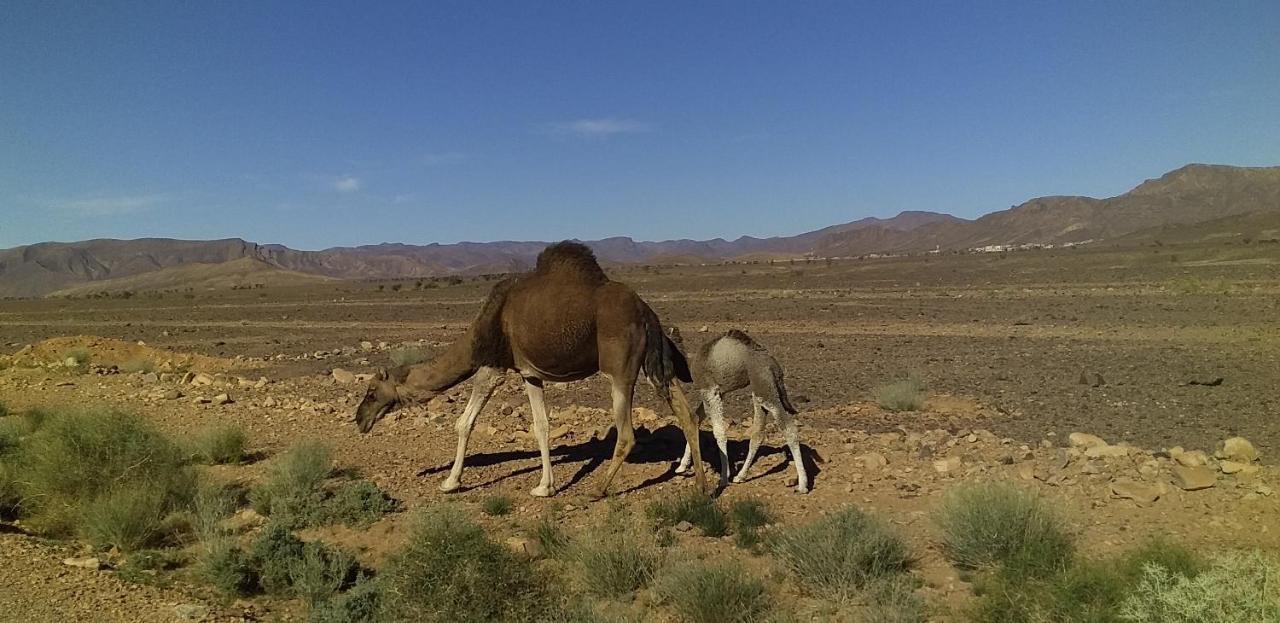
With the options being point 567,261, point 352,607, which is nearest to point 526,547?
point 352,607

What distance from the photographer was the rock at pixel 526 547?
6914 mm

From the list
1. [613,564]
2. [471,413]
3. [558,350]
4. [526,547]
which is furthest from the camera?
[471,413]

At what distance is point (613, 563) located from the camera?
6.24 m

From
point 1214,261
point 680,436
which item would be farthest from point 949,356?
point 1214,261

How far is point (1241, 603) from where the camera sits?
425cm

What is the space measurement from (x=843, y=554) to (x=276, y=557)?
4749 mm

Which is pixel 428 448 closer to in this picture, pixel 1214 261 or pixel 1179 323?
pixel 1179 323

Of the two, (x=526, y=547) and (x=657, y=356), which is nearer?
(x=526, y=547)

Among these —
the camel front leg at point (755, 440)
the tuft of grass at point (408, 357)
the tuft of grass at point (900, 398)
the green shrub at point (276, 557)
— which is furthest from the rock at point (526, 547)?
the tuft of grass at point (408, 357)

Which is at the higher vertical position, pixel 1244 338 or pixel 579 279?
pixel 579 279

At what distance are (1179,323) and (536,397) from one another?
24.3 meters

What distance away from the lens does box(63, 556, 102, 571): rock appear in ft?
20.6

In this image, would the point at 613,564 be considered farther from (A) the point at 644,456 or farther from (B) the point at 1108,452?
(B) the point at 1108,452

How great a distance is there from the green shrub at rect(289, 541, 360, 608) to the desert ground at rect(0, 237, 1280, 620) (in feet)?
0.68
